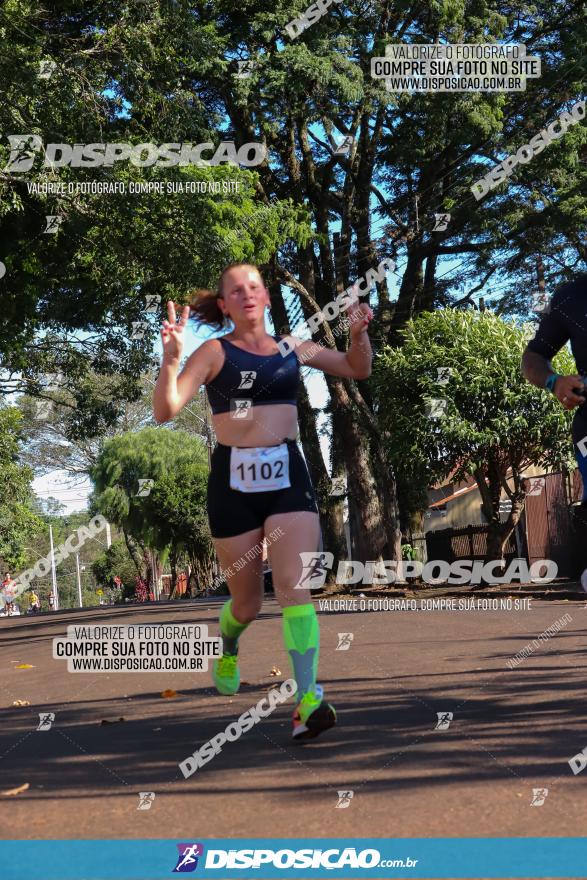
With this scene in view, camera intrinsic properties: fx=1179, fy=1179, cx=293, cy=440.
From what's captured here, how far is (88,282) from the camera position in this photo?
57.9 feet

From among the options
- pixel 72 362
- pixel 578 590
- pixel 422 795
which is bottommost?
pixel 578 590

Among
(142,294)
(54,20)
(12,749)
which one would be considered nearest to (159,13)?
(54,20)

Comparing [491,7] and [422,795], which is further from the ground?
[491,7]

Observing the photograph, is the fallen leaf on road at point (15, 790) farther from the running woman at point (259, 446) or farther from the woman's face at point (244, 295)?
the woman's face at point (244, 295)

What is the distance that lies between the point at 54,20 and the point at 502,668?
41.3ft

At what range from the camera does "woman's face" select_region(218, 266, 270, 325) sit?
5176 millimetres

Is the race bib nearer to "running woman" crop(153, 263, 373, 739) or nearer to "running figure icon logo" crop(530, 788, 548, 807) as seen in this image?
"running woman" crop(153, 263, 373, 739)

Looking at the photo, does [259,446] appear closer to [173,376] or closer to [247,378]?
[247,378]

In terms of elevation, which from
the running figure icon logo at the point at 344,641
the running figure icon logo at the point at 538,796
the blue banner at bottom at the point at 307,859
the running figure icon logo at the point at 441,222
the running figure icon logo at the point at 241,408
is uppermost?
the running figure icon logo at the point at 441,222

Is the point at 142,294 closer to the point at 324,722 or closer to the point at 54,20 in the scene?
the point at 54,20

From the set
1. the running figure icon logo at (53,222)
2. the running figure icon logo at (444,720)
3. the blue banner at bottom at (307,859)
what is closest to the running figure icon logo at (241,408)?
the running figure icon logo at (444,720)

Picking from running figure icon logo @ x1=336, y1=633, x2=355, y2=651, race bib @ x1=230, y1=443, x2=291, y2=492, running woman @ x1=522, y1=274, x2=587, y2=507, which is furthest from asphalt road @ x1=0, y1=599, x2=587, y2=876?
running woman @ x1=522, y1=274, x2=587, y2=507

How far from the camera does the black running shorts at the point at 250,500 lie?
4.97 meters

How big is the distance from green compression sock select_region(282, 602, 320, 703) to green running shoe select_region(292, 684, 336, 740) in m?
0.04
